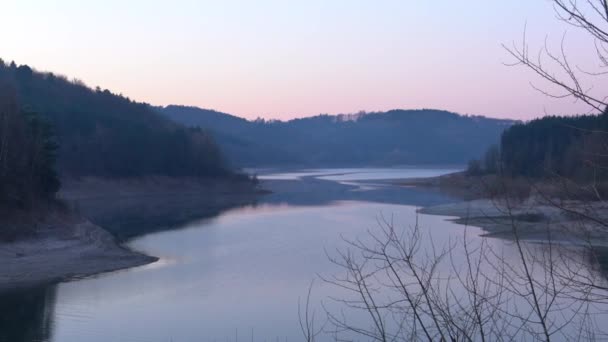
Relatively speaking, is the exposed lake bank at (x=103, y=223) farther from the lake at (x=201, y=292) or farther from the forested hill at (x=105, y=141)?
the forested hill at (x=105, y=141)

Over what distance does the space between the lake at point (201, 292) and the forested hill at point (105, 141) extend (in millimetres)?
29399

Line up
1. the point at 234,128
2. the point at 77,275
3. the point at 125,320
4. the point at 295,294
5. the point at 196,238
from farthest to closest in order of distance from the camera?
the point at 234,128 → the point at 196,238 → the point at 77,275 → the point at 295,294 → the point at 125,320

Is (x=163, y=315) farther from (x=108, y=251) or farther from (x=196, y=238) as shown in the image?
(x=196, y=238)

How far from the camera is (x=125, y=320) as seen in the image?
14469 mm

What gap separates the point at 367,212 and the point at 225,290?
22140 mm

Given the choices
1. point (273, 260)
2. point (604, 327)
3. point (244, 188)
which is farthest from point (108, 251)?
point (244, 188)

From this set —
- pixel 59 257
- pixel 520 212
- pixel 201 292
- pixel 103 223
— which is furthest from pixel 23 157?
pixel 520 212

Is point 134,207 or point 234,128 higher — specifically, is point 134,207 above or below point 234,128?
below

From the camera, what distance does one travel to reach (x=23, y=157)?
27.6 m

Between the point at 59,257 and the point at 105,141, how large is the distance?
4207 cm

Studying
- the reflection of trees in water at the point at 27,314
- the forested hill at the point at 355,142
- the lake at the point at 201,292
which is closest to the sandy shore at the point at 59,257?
the lake at the point at 201,292

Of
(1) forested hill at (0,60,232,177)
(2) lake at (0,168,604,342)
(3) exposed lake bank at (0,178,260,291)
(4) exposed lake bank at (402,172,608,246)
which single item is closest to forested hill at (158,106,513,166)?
(1) forested hill at (0,60,232,177)

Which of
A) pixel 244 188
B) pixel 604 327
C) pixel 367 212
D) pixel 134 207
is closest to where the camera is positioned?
pixel 604 327

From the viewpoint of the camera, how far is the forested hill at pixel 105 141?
5872 cm
